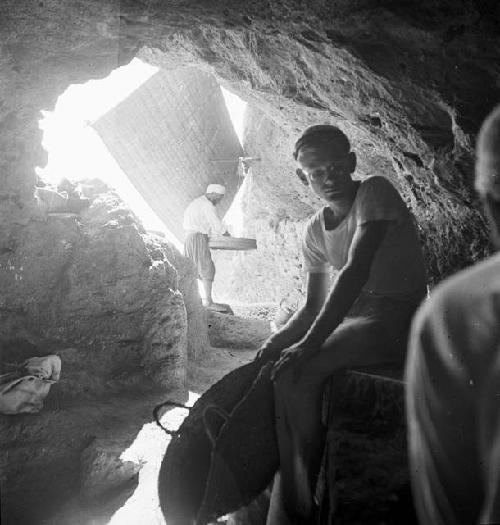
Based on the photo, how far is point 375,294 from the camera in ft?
4.95

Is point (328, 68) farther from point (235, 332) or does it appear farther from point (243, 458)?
point (235, 332)

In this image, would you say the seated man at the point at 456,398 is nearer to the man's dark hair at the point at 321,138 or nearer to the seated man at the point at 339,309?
the seated man at the point at 339,309

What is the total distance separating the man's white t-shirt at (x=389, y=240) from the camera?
1.47 meters

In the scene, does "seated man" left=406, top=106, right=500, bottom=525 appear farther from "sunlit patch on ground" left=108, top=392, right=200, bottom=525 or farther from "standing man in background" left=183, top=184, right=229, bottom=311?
"standing man in background" left=183, top=184, right=229, bottom=311

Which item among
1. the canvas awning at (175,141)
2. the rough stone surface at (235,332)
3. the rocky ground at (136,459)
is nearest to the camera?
the rocky ground at (136,459)

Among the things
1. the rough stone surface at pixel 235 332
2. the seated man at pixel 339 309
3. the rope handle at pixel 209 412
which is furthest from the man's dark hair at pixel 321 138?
the rough stone surface at pixel 235 332

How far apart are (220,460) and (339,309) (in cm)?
63

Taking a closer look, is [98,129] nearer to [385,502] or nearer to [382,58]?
[382,58]

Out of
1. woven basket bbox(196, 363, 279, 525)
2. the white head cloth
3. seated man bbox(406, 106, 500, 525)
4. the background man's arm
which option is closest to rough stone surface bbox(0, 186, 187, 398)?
the background man's arm

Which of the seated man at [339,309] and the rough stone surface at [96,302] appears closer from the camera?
the seated man at [339,309]

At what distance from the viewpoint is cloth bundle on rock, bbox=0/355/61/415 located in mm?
2064

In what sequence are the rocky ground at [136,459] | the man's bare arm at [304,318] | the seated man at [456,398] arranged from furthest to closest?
the man's bare arm at [304,318] < the rocky ground at [136,459] < the seated man at [456,398]

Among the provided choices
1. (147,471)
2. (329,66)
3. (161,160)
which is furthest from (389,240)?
(161,160)

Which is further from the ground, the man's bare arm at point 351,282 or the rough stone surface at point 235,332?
the man's bare arm at point 351,282
